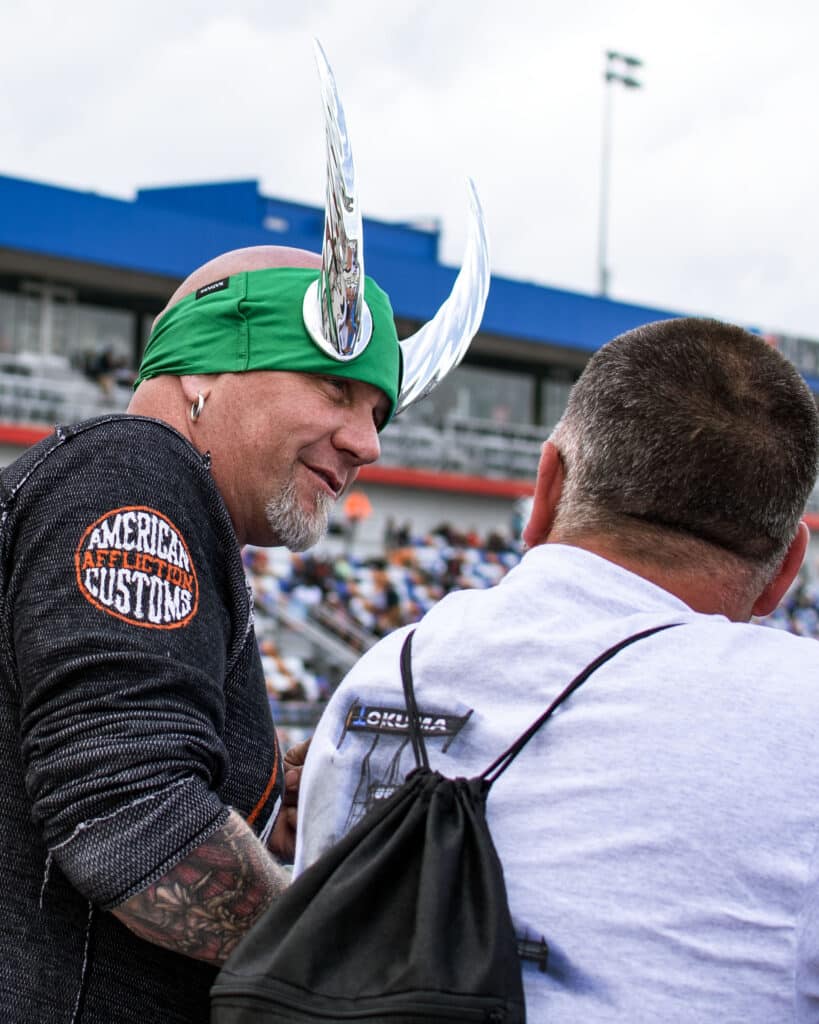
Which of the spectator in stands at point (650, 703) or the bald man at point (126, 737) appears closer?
the spectator in stands at point (650, 703)

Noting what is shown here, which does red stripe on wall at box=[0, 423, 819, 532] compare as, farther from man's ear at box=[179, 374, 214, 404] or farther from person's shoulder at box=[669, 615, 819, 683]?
person's shoulder at box=[669, 615, 819, 683]

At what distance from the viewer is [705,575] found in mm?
1501

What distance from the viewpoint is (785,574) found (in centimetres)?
162

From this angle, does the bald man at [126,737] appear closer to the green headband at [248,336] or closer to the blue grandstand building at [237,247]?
the green headband at [248,336]

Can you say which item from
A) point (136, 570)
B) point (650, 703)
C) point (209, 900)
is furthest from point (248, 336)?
point (650, 703)

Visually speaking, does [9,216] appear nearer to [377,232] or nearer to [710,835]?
[377,232]

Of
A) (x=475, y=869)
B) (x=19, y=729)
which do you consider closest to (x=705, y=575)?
(x=475, y=869)

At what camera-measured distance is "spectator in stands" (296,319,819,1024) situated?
127 cm

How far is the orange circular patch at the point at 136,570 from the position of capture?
5.40 ft

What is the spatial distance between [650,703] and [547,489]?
14.4 inches

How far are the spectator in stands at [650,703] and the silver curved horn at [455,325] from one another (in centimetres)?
119

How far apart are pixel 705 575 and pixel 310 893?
1.82 feet

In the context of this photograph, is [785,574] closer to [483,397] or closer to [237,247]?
[237,247]

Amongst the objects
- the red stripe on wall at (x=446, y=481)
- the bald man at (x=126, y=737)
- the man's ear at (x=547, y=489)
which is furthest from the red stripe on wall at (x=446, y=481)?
the man's ear at (x=547, y=489)
